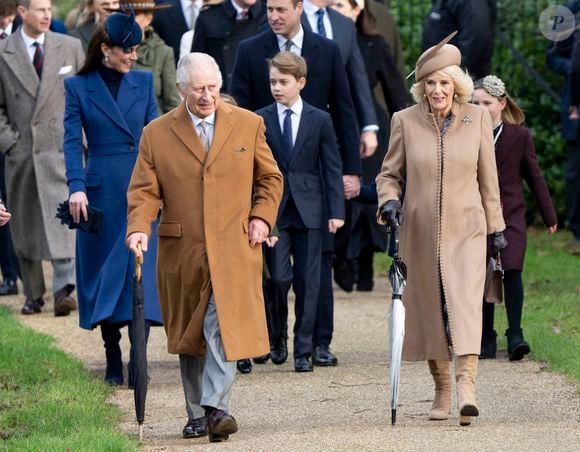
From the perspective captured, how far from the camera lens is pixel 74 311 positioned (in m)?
13.4

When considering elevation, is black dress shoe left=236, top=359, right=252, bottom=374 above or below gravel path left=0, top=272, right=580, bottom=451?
below

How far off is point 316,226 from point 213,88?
92.2 inches

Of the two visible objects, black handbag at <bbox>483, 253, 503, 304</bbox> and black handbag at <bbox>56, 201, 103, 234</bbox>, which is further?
black handbag at <bbox>56, 201, 103, 234</bbox>

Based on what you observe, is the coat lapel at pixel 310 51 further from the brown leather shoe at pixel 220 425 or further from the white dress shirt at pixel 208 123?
the brown leather shoe at pixel 220 425

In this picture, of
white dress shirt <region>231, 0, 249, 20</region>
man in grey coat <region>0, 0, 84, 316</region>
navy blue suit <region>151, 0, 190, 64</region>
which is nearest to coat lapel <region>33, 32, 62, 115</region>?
man in grey coat <region>0, 0, 84, 316</region>

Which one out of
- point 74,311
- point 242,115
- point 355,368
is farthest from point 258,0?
point 242,115

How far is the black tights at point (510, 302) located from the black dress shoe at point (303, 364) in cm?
109

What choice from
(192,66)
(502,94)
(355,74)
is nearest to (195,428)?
(192,66)

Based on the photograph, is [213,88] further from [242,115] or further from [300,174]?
[300,174]

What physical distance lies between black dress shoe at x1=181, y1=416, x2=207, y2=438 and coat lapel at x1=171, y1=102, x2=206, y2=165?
121cm

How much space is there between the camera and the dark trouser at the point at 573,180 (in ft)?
50.7

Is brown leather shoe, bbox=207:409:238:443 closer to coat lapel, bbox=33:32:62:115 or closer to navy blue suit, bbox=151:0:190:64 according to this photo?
coat lapel, bbox=33:32:62:115

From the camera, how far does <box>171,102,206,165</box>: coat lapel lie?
858 cm

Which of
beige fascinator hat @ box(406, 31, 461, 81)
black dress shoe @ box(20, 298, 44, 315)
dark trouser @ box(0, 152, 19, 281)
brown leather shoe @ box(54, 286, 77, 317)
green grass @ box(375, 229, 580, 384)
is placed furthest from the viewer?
dark trouser @ box(0, 152, 19, 281)
